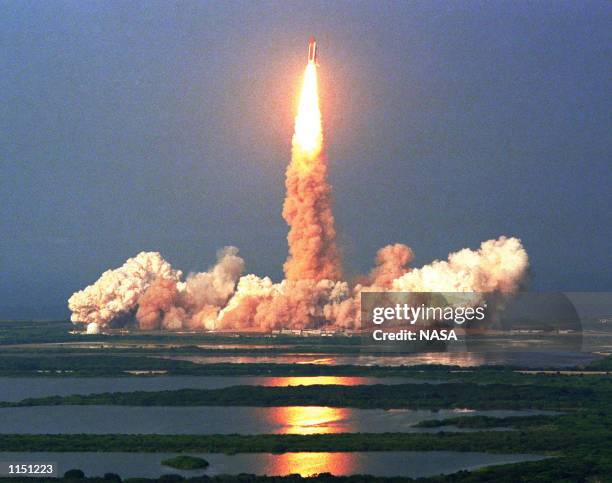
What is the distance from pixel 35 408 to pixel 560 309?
92.1m

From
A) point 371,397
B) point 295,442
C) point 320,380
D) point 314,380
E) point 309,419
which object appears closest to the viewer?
point 295,442

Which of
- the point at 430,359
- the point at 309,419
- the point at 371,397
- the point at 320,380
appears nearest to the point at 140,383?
the point at 320,380

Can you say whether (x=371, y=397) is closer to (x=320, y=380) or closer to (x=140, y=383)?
(x=320, y=380)

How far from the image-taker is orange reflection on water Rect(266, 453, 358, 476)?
75.6 m

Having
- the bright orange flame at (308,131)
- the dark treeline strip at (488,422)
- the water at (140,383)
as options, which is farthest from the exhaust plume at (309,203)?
the dark treeline strip at (488,422)

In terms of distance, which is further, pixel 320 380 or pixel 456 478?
pixel 320 380

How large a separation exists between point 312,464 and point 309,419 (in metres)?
15.0

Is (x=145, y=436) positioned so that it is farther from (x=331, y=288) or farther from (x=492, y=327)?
(x=492, y=327)

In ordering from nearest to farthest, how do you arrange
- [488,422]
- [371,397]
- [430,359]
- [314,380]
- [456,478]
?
1. [456,478]
2. [488,422]
3. [371,397]
4. [314,380]
5. [430,359]

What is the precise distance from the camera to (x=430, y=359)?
5069 inches

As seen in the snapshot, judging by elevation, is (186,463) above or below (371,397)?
below

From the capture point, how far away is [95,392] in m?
106

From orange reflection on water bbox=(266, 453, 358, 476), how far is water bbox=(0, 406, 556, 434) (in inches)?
259

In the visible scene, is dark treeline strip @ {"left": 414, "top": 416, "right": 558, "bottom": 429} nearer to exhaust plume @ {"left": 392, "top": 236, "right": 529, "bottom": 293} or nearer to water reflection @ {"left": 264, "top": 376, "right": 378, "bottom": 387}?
water reflection @ {"left": 264, "top": 376, "right": 378, "bottom": 387}
